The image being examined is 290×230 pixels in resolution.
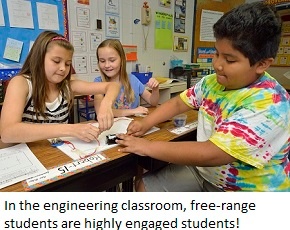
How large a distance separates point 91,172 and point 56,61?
2.12ft

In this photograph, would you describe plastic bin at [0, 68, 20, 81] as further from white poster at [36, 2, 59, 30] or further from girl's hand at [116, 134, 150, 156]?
girl's hand at [116, 134, 150, 156]

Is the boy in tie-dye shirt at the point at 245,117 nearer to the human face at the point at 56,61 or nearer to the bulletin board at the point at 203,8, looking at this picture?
the human face at the point at 56,61

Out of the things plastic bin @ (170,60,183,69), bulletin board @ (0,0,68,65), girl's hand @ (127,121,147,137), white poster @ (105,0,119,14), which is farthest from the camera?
plastic bin @ (170,60,183,69)

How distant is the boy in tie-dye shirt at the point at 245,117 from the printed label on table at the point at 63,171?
12cm

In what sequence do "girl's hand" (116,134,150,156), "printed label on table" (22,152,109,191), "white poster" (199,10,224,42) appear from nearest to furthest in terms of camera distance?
"printed label on table" (22,152,109,191) < "girl's hand" (116,134,150,156) < "white poster" (199,10,224,42)

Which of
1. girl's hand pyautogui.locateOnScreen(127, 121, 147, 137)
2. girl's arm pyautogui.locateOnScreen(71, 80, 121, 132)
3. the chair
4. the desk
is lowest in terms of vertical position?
the chair

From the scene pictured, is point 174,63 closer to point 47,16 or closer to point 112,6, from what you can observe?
point 112,6

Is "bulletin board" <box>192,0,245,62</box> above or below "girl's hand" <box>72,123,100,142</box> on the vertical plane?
above

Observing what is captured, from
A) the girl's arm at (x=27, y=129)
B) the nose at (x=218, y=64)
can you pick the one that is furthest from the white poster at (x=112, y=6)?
the nose at (x=218, y=64)

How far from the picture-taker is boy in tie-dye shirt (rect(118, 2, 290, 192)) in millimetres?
648

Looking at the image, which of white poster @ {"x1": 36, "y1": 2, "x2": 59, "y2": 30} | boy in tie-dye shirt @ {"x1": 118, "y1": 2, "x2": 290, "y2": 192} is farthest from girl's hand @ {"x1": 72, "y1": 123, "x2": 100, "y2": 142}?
white poster @ {"x1": 36, "y1": 2, "x2": 59, "y2": 30}

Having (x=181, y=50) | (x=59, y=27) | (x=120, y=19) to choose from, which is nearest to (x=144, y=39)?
(x=120, y=19)

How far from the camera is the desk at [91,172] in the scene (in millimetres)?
688
